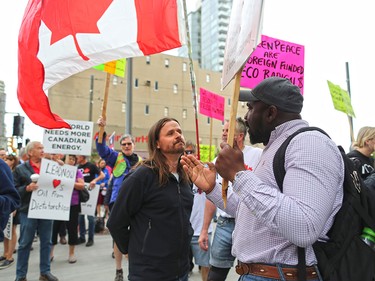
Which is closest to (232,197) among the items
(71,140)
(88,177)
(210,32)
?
(71,140)

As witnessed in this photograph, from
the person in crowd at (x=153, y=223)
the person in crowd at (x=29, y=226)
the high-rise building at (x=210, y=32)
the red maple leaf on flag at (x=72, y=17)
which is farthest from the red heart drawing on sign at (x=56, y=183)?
the high-rise building at (x=210, y=32)

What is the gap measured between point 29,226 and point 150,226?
3.56m

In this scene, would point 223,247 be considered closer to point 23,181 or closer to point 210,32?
point 23,181

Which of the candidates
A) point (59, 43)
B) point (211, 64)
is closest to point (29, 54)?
point (59, 43)

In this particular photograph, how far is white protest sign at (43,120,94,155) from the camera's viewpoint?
7301 mm

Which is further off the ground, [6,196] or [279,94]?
[279,94]

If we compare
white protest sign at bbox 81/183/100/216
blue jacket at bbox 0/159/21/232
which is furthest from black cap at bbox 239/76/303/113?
white protest sign at bbox 81/183/100/216

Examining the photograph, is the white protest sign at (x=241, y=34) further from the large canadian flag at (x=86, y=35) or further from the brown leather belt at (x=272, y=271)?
the large canadian flag at (x=86, y=35)

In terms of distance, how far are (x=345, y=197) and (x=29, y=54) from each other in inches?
139

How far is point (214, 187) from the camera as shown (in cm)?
231

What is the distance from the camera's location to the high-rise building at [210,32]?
110 m

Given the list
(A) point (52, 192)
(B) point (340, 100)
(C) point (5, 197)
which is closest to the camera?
(C) point (5, 197)

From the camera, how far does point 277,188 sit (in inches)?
73.0

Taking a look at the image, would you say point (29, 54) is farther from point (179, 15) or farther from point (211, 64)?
point (211, 64)
